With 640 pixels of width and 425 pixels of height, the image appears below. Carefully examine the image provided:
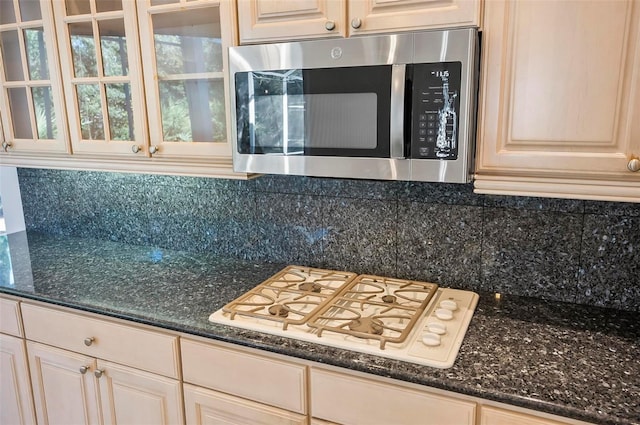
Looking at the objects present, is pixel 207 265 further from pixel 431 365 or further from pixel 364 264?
pixel 431 365

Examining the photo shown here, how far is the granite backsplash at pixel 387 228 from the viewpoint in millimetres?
1429

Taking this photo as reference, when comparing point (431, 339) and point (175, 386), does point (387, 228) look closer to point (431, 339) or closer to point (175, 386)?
point (431, 339)

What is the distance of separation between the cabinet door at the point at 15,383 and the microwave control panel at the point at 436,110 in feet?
5.21

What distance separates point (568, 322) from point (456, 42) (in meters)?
0.83

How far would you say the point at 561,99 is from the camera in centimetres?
113

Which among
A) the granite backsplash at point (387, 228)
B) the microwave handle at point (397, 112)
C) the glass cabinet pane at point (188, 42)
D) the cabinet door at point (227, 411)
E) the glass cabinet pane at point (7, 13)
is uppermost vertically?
the glass cabinet pane at point (7, 13)

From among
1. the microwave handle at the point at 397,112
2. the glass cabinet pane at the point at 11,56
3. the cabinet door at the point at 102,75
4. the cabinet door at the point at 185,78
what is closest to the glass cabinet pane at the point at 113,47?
the cabinet door at the point at 102,75

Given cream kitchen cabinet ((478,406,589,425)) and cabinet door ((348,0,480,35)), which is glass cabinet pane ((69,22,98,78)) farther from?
cream kitchen cabinet ((478,406,589,425))

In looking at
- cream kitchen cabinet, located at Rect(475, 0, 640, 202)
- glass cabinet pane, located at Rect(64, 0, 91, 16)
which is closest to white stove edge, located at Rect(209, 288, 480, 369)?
cream kitchen cabinet, located at Rect(475, 0, 640, 202)

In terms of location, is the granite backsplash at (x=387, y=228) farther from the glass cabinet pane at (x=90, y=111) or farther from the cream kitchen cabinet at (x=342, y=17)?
the cream kitchen cabinet at (x=342, y=17)

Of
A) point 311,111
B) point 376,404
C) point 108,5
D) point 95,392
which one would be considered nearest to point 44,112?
point 108,5

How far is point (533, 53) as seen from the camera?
1140mm

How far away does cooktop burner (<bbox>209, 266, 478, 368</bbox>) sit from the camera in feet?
Answer: 4.00

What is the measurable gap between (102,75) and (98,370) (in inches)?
40.3
